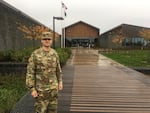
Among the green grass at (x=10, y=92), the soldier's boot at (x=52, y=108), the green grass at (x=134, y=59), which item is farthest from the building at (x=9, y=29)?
the soldier's boot at (x=52, y=108)

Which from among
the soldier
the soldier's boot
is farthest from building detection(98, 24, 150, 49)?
the soldier

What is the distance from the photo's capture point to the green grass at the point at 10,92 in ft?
25.4

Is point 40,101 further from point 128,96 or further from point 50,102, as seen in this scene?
point 128,96

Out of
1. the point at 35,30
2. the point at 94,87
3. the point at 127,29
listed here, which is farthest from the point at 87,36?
the point at 94,87

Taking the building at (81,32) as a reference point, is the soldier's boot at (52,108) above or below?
below

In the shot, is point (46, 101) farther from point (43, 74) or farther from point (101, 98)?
point (101, 98)

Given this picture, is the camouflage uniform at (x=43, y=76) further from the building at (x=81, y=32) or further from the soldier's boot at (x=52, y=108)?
the building at (x=81, y=32)

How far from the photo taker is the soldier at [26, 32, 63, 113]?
19.1 ft

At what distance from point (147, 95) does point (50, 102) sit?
464 centimetres

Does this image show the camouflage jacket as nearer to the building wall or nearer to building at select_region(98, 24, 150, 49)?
building at select_region(98, 24, 150, 49)

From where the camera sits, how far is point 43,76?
5.85 meters

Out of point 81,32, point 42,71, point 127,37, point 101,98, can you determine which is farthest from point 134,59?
point 81,32

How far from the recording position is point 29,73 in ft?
19.3

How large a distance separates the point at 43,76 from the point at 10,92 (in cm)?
472
